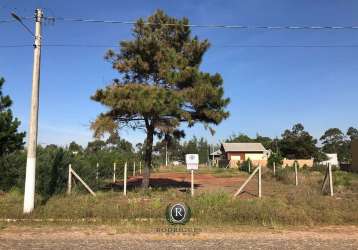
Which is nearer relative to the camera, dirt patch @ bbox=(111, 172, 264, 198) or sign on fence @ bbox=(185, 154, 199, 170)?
sign on fence @ bbox=(185, 154, 199, 170)

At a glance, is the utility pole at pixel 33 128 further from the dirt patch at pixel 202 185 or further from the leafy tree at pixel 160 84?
the dirt patch at pixel 202 185

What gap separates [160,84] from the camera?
1850cm

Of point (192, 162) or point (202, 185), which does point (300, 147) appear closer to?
point (202, 185)

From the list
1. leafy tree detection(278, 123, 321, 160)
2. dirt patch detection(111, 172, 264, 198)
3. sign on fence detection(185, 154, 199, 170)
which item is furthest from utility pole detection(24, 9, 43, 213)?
leafy tree detection(278, 123, 321, 160)

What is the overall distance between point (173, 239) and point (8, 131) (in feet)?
55.4

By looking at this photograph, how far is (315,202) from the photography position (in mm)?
13938

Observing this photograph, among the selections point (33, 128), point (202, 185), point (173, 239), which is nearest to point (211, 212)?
point (173, 239)

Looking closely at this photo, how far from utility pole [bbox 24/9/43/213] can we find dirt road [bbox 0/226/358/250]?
1.79 m

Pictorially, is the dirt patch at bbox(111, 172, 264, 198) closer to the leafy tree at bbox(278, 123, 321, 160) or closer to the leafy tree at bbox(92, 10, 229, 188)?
the leafy tree at bbox(92, 10, 229, 188)

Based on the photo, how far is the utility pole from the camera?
12.8 meters

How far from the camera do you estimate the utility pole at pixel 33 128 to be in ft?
42.1

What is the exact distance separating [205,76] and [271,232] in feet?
29.0

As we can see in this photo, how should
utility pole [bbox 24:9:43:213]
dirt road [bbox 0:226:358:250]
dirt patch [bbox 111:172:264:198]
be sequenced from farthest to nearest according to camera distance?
dirt patch [bbox 111:172:264:198], utility pole [bbox 24:9:43:213], dirt road [bbox 0:226:358:250]

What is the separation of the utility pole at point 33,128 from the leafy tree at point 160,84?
3.85 meters
